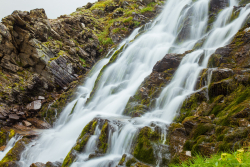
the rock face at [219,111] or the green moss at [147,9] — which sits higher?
the green moss at [147,9]

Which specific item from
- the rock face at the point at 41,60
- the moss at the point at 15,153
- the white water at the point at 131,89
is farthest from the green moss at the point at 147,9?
the moss at the point at 15,153

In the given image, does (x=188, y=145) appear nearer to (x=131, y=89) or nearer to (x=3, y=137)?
(x=131, y=89)

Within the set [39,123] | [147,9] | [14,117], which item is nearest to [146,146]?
[39,123]

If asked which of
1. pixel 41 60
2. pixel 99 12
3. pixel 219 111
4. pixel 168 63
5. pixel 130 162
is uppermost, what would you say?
pixel 99 12

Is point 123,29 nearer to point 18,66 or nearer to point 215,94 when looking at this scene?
point 18,66

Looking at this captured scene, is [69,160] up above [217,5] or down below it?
below

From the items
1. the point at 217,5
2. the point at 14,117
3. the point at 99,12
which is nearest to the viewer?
the point at 14,117

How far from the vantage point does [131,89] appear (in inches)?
472

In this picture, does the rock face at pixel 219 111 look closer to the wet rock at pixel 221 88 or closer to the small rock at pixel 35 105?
the wet rock at pixel 221 88

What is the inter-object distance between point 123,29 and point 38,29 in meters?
10.6

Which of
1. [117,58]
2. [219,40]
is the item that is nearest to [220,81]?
[219,40]

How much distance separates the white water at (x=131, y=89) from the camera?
7.20 meters

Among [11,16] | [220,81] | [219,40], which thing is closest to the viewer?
[220,81]

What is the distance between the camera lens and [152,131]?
6.46 metres
